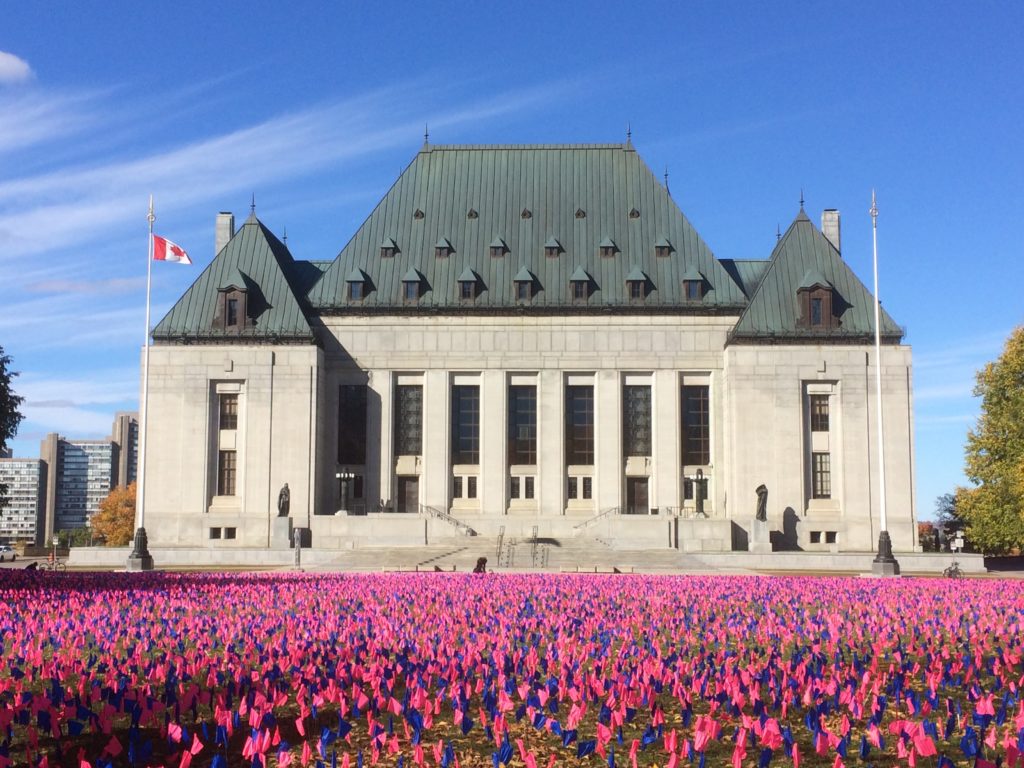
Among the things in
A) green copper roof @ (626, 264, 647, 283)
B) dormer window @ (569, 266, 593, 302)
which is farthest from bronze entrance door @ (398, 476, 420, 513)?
green copper roof @ (626, 264, 647, 283)

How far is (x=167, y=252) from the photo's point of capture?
52625 millimetres

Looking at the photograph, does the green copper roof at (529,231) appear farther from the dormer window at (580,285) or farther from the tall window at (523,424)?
the tall window at (523,424)

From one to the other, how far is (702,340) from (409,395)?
19.3 meters

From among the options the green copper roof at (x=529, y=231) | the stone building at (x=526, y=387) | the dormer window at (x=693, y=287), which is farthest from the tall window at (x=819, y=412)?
the dormer window at (x=693, y=287)

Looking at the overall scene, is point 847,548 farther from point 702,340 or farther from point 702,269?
point 702,269

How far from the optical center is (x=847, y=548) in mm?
66438

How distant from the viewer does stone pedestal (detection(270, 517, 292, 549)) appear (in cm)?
6475

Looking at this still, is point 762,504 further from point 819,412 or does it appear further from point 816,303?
point 816,303

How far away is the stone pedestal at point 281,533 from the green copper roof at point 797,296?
29.4 m

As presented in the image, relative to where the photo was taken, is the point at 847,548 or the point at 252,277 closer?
the point at 847,548

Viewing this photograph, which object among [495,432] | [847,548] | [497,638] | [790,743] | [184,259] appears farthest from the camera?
[495,432]

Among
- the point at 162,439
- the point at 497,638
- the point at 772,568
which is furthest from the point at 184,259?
the point at 497,638

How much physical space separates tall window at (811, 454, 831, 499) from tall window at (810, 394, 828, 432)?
68.2 inches

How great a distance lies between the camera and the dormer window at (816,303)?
2712 inches
